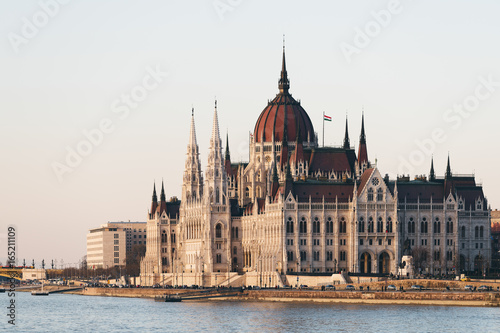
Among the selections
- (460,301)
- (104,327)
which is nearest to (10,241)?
(104,327)

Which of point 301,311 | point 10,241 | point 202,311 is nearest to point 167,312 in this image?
point 202,311

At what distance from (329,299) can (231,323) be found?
3066 cm

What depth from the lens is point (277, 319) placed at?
571 feet

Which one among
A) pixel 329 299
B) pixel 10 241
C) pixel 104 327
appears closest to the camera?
pixel 10 241

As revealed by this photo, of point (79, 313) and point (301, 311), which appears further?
point (79, 313)

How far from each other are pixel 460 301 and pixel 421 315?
38.2 ft

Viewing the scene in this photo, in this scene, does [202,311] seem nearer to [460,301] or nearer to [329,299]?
[329,299]

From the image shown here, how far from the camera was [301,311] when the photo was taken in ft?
607

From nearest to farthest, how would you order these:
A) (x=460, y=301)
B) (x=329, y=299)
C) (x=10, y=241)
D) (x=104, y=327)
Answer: (x=10, y=241)
(x=104, y=327)
(x=460, y=301)
(x=329, y=299)

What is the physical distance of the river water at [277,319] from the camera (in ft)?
529

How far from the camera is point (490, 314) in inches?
6727

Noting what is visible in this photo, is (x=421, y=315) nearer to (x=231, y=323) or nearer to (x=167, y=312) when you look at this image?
(x=231, y=323)

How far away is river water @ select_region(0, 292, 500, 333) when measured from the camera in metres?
161

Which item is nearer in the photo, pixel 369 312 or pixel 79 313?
pixel 369 312
